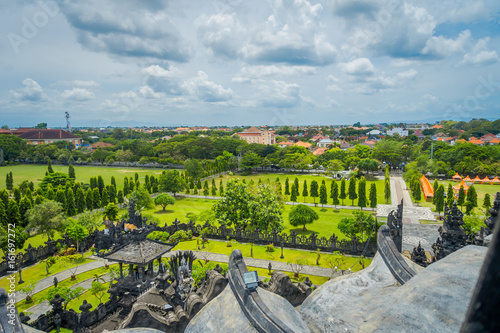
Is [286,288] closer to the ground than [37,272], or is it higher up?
higher up

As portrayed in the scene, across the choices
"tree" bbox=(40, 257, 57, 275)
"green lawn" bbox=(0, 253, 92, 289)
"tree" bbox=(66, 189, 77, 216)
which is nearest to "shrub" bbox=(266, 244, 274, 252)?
"green lawn" bbox=(0, 253, 92, 289)

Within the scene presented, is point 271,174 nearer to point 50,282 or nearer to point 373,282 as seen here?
point 50,282

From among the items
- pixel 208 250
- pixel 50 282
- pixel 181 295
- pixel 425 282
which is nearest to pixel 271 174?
pixel 208 250

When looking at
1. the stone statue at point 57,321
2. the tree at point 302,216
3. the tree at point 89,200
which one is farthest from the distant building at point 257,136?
the stone statue at point 57,321

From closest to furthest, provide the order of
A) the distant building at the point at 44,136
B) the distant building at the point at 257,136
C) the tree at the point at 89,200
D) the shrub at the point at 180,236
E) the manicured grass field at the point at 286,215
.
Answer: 1. the shrub at the point at 180,236
2. the manicured grass field at the point at 286,215
3. the tree at the point at 89,200
4. the distant building at the point at 44,136
5. the distant building at the point at 257,136

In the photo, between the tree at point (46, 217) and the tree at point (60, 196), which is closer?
the tree at point (46, 217)

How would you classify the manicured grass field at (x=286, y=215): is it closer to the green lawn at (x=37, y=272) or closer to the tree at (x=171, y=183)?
the tree at (x=171, y=183)

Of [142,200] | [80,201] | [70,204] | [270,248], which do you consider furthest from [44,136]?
[270,248]

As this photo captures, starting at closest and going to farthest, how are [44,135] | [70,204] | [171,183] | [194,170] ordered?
[70,204]
[171,183]
[194,170]
[44,135]

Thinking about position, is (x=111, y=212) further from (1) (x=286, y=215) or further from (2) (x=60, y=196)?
(1) (x=286, y=215)
